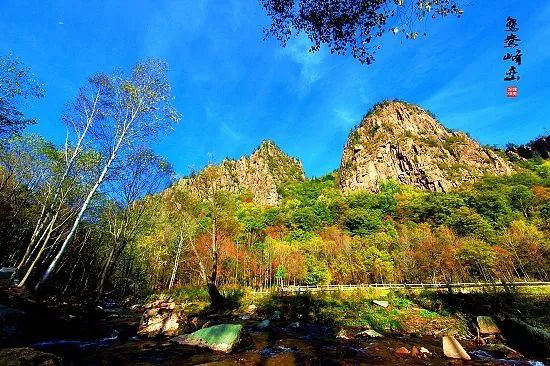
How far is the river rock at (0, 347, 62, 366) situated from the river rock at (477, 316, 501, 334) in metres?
16.5

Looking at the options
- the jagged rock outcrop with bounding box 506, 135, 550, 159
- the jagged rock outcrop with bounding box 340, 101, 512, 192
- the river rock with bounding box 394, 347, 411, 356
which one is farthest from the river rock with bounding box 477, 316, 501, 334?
the jagged rock outcrop with bounding box 506, 135, 550, 159

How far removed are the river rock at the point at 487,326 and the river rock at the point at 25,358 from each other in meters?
16.5

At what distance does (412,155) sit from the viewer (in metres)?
149

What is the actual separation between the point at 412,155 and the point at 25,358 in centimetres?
16200

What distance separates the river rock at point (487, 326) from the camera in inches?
544

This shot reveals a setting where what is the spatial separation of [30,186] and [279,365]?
30.4 m

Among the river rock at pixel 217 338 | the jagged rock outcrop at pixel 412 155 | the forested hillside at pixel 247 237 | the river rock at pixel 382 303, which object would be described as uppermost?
the jagged rock outcrop at pixel 412 155

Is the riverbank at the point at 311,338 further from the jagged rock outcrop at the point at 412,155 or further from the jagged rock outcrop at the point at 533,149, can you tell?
the jagged rock outcrop at the point at 533,149

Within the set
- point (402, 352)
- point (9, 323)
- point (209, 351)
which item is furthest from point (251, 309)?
point (9, 323)

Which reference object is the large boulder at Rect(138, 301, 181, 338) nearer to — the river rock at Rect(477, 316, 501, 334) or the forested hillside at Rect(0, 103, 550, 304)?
the forested hillside at Rect(0, 103, 550, 304)

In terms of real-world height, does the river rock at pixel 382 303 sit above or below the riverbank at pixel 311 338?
above

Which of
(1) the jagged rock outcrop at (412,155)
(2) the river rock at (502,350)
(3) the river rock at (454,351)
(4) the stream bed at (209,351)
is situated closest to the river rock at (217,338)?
(4) the stream bed at (209,351)

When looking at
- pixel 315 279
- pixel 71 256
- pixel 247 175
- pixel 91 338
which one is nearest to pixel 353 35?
Answer: pixel 91 338

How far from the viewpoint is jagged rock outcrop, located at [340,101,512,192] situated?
453 feet
